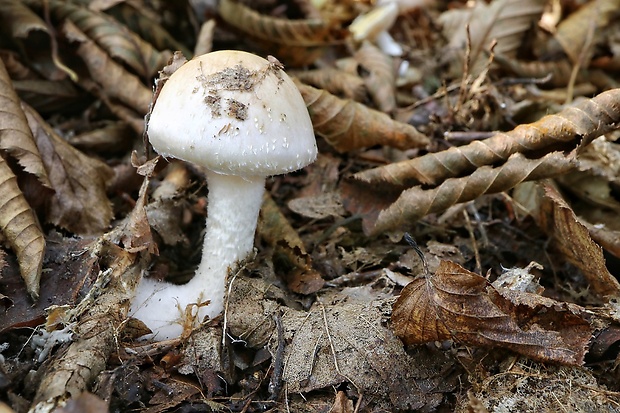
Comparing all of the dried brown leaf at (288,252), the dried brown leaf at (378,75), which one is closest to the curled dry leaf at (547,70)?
the dried brown leaf at (378,75)

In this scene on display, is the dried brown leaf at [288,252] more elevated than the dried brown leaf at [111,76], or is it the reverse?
the dried brown leaf at [111,76]

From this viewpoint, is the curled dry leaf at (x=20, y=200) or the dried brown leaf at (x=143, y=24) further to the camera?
the dried brown leaf at (x=143, y=24)

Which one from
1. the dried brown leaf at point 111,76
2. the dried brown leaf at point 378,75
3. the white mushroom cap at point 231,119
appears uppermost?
the white mushroom cap at point 231,119

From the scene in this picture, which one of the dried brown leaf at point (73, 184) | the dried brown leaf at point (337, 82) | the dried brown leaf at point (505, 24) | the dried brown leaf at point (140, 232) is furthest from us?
the dried brown leaf at point (505, 24)

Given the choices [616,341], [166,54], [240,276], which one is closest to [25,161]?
[240,276]

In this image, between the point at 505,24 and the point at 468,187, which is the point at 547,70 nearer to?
the point at 505,24

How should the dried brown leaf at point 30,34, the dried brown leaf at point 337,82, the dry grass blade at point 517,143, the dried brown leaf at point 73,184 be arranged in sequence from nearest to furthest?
1. the dry grass blade at point 517,143
2. the dried brown leaf at point 73,184
3. the dried brown leaf at point 30,34
4. the dried brown leaf at point 337,82

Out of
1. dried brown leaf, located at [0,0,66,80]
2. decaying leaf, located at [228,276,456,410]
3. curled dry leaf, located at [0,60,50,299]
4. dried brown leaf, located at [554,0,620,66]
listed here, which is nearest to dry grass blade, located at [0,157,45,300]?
curled dry leaf, located at [0,60,50,299]

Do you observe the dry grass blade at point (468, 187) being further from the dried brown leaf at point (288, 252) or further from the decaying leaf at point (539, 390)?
the decaying leaf at point (539, 390)
